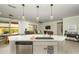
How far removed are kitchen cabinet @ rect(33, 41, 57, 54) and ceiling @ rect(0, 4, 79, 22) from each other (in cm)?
33

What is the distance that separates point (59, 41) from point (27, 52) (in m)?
0.47

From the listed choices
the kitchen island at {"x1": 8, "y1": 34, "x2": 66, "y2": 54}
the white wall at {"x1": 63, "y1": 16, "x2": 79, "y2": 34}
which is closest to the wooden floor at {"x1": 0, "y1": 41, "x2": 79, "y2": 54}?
the kitchen island at {"x1": 8, "y1": 34, "x2": 66, "y2": 54}

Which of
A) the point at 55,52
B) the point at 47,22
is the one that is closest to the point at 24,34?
the point at 47,22

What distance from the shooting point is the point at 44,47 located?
1210mm

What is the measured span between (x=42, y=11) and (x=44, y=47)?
0.49 m

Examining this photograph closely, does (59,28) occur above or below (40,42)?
above

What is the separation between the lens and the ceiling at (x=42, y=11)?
1.11 metres

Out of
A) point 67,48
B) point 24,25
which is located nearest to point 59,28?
point 67,48

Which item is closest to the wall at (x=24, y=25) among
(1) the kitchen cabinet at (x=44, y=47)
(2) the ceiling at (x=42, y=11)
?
(2) the ceiling at (x=42, y=11)

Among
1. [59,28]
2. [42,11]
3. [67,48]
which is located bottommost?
[67,48]

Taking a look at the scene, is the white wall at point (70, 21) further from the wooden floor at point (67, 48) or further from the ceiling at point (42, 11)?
the wooden floor at point (67, 48)

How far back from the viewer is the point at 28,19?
1206 millimetres

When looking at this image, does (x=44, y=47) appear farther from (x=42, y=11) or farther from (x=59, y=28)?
(x=42, y=11)
